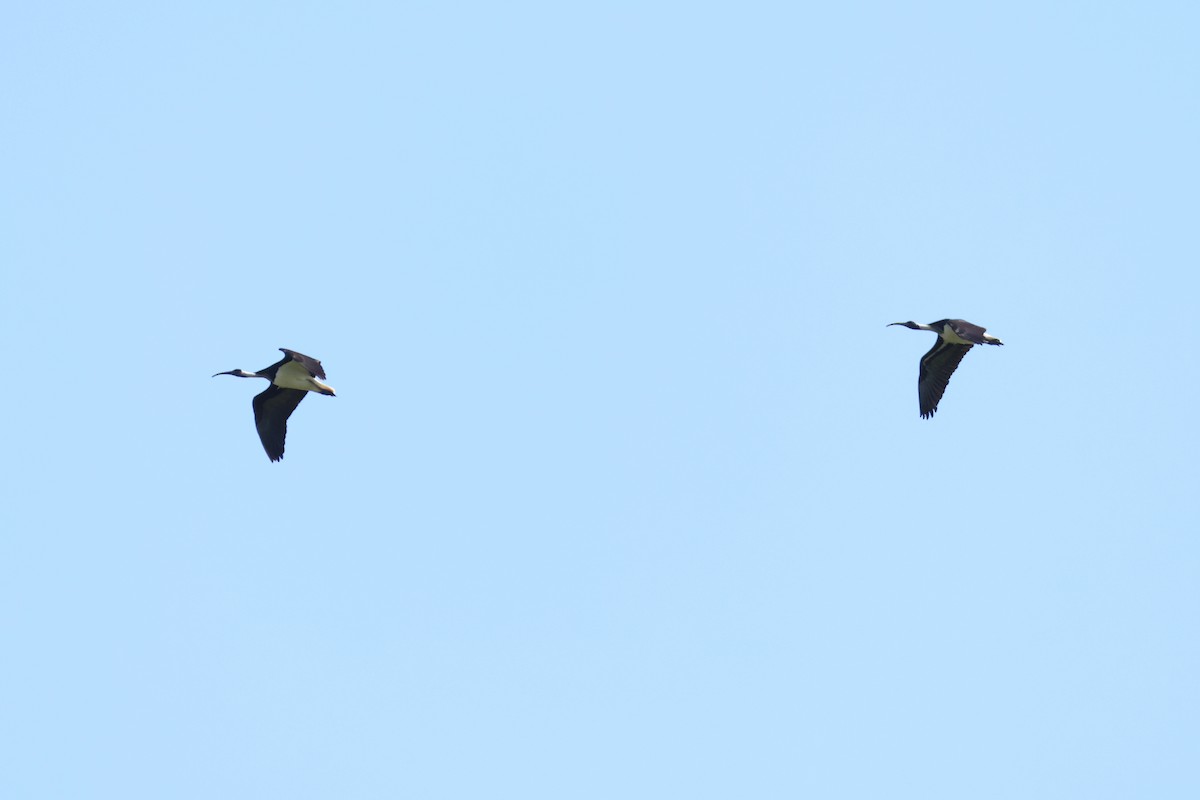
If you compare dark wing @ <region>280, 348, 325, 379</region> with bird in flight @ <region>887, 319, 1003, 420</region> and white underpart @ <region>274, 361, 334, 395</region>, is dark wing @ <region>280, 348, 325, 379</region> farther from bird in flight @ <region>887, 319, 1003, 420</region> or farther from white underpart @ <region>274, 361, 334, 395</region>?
bird in flight @ <region>887, 319, 1003, 420</region>

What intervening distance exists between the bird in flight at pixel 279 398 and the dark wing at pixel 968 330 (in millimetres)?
12457

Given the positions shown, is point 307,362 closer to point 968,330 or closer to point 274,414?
point 274,414

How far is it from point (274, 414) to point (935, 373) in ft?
44.5

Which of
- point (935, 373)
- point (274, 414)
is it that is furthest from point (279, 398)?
point (935, 373)

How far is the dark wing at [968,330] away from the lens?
35219 mm

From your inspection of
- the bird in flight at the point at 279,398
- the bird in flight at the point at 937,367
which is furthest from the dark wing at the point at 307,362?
the bird in flight at the point at 937,367

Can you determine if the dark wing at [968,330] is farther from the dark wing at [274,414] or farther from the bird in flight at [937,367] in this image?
the dark wing at [274,414]

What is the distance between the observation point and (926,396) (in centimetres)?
3675

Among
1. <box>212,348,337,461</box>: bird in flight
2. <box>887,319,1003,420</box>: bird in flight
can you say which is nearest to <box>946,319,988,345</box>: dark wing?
<box>887,319,1003,420</box>: bird in flight

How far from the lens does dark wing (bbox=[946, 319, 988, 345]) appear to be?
116 ft

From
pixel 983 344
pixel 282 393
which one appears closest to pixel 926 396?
pixel 983 344

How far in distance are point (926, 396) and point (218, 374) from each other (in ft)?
48.0

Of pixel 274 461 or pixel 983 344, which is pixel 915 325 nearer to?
pixel 983 344

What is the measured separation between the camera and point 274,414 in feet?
114
